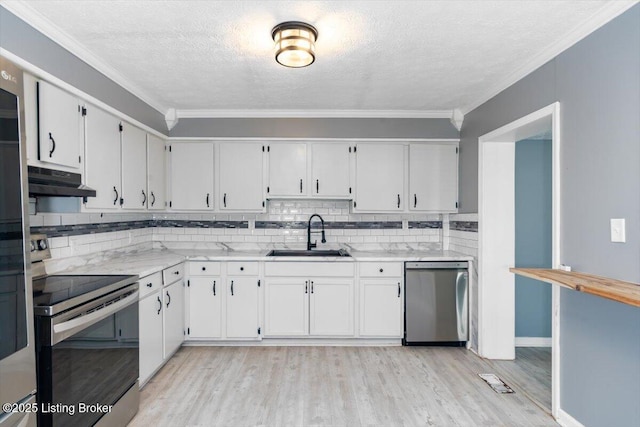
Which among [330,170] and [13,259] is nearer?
[13,259]

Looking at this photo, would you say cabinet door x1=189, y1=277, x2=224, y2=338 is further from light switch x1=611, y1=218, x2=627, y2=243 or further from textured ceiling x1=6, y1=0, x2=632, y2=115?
light switch x1=611, y1=218, x2=627, y2=243

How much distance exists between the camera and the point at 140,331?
99.7 inches

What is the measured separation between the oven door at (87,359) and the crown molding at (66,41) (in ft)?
5.36

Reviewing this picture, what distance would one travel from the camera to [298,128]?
3.81 m

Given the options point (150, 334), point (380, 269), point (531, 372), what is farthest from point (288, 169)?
point (531, 372)

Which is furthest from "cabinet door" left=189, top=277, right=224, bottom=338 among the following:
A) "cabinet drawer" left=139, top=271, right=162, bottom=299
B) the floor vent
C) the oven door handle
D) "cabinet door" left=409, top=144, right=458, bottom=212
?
the floor vent

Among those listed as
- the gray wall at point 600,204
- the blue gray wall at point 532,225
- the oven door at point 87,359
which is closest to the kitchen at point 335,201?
the gray wall at point 600,204

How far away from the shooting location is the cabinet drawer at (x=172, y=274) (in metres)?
2.98

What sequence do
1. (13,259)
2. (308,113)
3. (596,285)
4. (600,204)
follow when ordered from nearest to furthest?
1. (13,259)
2. (596,285)
3. (600,204)
4. (308,113)

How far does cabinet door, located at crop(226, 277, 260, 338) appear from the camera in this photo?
11.4 ft

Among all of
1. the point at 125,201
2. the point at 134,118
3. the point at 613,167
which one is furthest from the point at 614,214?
the point at 134,118

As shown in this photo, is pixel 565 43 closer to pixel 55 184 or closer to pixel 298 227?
pixel 298 227

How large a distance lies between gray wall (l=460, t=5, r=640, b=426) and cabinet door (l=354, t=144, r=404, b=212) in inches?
62.8

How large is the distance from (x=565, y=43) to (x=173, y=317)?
3.73m
